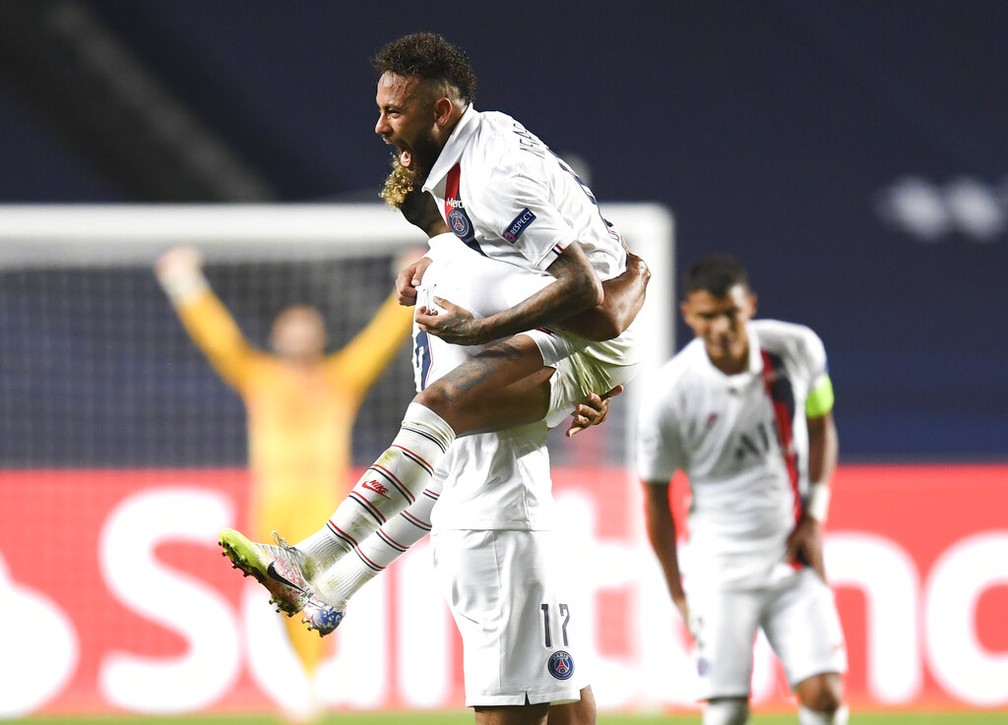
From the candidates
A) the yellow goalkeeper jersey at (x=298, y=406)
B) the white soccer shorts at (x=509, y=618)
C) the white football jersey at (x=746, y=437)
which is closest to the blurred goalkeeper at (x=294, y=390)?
the yellow goalkeeper jersey at (x=298, y=406)

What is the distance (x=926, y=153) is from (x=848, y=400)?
1.96 meters

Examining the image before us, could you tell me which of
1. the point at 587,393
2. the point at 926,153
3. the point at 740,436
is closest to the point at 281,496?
the point at 740,436

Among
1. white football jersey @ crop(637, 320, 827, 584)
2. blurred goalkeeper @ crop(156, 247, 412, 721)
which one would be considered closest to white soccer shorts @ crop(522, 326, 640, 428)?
white football jersey @ crop(637, 320, 827, 584)

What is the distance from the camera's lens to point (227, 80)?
37.0 ft

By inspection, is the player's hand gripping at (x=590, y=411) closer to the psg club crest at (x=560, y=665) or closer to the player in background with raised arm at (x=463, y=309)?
the player in background with raised arm at (x=463, y=309)

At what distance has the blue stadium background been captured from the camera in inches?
414

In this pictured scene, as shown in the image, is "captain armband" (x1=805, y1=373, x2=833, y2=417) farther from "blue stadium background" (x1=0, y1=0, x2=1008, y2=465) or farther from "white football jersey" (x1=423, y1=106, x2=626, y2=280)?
"blue stadium background" (x1=0, y1=0, x2=1008, y2=465)

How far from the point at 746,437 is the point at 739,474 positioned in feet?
0.38

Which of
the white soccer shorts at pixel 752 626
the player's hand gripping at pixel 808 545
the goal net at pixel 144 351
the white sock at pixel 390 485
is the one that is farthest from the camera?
the goal net at pixel 144 351

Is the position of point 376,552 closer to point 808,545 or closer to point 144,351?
point 808,545

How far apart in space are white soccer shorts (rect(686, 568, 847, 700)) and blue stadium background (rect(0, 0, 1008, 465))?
18.2 feet

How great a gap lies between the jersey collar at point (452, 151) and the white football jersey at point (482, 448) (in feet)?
0.71

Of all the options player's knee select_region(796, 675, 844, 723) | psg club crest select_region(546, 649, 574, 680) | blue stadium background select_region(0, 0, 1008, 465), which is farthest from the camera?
blue stadium background select_region(0, 0, 1008, 465)

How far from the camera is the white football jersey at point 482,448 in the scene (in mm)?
3473
